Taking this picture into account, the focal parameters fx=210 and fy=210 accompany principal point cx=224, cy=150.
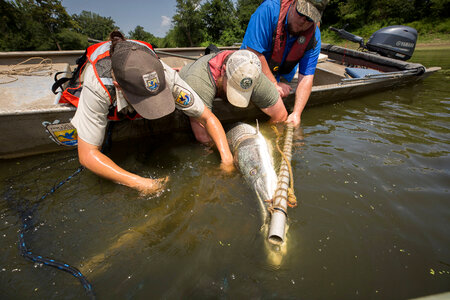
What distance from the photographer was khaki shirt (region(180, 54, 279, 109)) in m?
2.78

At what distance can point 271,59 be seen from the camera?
3.77 m

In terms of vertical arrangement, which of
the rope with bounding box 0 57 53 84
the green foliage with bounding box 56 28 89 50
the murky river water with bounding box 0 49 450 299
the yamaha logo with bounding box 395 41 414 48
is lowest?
the murky river water with bounding box 0 49 450 299

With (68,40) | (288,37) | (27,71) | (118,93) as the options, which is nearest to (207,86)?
(118,93)

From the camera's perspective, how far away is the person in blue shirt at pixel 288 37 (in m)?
3.05

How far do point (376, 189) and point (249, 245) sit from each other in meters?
1.52

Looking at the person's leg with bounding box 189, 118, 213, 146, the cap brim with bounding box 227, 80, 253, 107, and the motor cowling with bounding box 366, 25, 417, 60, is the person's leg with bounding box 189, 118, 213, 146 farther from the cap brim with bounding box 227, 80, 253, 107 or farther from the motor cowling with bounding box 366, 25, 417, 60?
the motor cowling with bounding box 366, 25, 417, 60

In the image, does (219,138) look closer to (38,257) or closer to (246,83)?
(246,83)

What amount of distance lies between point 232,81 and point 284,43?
1598mm

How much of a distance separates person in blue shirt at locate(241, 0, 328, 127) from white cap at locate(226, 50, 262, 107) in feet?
3.27

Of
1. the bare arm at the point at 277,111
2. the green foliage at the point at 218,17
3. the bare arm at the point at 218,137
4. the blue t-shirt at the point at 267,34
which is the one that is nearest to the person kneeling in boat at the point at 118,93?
the bare arm at the point at 218,137

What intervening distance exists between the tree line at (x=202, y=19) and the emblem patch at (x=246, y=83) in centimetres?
2799

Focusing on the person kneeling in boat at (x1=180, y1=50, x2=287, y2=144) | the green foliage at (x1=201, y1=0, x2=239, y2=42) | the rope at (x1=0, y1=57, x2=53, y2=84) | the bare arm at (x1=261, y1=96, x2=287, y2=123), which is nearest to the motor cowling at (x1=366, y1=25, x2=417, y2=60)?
the bare arm at (x1=261, y1=96, x2=287, y2=123)

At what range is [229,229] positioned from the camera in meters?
1.79

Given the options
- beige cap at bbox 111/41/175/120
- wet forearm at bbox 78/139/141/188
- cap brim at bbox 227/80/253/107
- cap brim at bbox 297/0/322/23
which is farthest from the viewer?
cap brim at bbox 297/0/322/23
